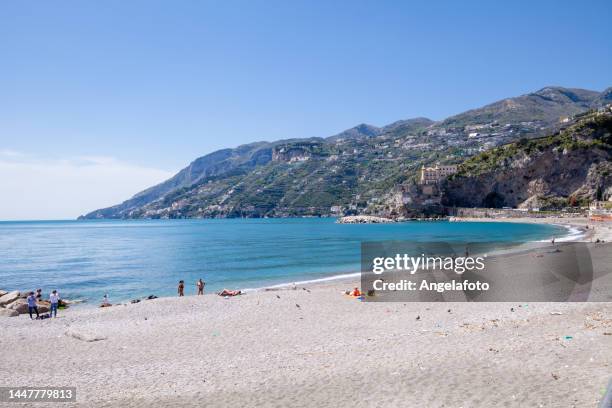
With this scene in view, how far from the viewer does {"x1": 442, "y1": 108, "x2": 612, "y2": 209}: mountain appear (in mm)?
107750

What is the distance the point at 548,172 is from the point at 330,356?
407 ft

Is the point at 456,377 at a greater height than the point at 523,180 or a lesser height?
lesser

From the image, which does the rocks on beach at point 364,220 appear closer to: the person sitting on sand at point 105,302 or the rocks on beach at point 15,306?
the person sitting on sand at point 105,302

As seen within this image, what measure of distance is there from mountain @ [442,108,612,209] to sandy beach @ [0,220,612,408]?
11051cm

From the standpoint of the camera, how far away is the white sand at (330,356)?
7.47 meters

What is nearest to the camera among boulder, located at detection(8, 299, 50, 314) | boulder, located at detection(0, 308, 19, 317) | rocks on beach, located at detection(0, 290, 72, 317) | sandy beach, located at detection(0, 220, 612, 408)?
sandy beach, located at detection(0, 220, 612, 408)

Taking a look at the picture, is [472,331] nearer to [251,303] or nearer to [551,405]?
[551,405]

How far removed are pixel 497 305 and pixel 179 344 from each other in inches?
448

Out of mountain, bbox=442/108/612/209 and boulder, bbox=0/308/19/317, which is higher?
mountain, bbox=442/108/612/209

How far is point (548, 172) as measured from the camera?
376 feet

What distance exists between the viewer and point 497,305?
15.6 meters

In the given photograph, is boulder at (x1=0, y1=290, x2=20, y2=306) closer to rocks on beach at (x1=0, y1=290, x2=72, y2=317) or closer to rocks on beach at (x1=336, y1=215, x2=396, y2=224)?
rocks on beach at (x1=0, y1=290, x2=72, y2=317)

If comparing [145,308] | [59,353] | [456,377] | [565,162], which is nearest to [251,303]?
[145,308]

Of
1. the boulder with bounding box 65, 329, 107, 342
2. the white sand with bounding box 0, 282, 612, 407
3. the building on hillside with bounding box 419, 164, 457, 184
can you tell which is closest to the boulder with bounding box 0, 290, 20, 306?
the white sand with bounding box 0, 282, 612, 407
